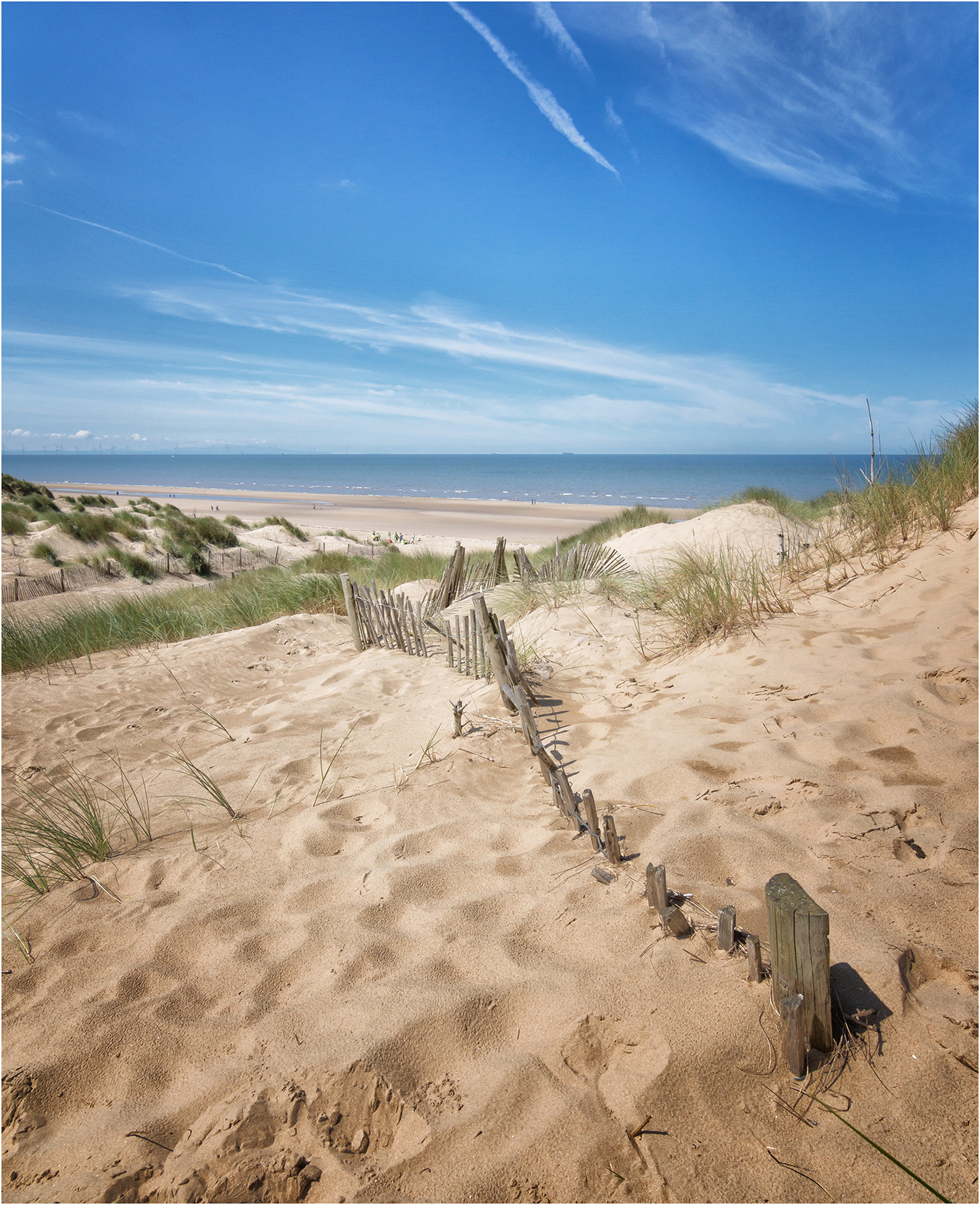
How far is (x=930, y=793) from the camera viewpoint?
255 centimetres

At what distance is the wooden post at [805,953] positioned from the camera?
1.51m

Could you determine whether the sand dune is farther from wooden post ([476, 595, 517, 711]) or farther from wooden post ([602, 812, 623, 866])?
wooden post ([602, 812, 623, 866])

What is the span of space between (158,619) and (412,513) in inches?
1009

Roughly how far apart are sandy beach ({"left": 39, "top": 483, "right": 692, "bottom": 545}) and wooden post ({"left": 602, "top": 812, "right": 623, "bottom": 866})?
18291mm

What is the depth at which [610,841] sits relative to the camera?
2359 millimetres

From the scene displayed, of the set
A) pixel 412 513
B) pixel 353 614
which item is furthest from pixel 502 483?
pixel 353 614

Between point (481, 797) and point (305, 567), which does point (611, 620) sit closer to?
point (481, 797)

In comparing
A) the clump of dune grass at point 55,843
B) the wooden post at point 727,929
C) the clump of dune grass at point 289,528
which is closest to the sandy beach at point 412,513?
the clump of dune grass at point 289,528

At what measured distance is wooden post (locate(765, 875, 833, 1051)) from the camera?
1.51 m

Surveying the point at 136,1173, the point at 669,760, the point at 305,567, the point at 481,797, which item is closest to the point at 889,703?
the point at 669,760

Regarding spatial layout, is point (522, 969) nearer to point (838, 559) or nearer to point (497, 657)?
point (497, 657)

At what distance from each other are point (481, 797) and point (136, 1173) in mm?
1920

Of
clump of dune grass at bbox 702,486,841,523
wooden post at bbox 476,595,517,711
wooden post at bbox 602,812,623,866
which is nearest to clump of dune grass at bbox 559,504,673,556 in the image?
clump of dune grass at bbox 702,486,841,523

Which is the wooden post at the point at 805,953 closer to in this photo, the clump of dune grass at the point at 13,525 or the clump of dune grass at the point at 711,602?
the clump of dune grass at the point at 711,602
